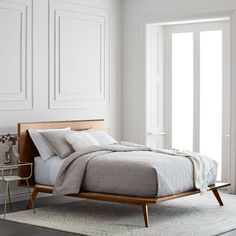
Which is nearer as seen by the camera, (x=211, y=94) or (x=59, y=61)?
(x=59, y=61)

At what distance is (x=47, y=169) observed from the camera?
22.2ft

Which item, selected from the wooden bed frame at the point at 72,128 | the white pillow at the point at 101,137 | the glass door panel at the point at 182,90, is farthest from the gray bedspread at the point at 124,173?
the glass door panel at the point at 182,90

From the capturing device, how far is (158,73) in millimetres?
8766

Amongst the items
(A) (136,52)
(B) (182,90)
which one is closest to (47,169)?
(A) (136,52)

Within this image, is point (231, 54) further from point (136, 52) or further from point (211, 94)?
point (136, 52)

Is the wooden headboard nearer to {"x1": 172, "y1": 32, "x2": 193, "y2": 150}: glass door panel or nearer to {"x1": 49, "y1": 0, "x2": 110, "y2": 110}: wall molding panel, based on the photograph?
{"x1": 49, "y1": 0, "x2": 110, "y2": 110}: wall molding panel

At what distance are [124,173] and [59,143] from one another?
105 centimetres

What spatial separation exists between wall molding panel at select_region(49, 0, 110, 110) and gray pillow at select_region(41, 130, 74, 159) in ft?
2.52

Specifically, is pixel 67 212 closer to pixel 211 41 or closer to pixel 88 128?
pixel 88 128

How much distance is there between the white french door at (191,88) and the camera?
326 inches

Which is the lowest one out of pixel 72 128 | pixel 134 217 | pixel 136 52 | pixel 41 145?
pixel 134 217

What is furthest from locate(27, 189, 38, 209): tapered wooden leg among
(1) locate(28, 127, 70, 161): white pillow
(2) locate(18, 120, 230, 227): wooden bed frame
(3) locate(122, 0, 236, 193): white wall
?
(3) locate(122, 0, 236, 193): white wall

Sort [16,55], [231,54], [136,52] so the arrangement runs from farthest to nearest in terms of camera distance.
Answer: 1. [136,52]
2. [231,54]
3. [16,55]

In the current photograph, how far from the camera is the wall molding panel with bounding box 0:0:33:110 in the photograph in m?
7.04
